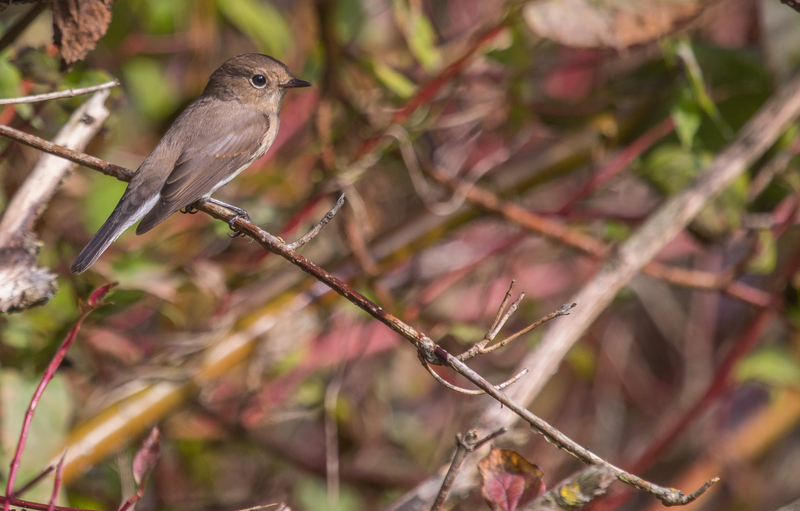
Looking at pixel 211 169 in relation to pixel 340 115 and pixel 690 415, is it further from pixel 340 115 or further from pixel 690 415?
A: pixel 690 415

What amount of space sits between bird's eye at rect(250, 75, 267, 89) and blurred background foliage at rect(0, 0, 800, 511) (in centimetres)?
20

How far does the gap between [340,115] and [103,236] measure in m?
1.33

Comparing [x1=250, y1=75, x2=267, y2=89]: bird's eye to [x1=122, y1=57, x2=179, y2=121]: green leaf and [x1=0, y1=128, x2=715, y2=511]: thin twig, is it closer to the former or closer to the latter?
[x1=122, y1=57, x2=179, y2=121]: green leaf

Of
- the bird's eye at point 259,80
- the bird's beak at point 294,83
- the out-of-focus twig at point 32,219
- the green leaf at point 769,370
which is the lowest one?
the out-of-focus twig at point 32,219

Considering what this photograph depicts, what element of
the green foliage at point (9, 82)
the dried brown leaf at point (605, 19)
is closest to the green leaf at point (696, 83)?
the dried brown leaf at point (605, 19)

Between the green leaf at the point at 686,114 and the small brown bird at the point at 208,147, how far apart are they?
52.1 inches

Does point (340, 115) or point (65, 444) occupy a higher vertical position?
point (340, 115)

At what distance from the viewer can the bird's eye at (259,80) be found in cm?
273

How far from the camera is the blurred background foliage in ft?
8.14

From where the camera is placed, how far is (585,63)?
10.1 ft

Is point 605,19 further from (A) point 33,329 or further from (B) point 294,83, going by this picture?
(A) point 33,329

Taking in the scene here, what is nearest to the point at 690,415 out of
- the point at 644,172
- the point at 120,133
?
the point at 644,172

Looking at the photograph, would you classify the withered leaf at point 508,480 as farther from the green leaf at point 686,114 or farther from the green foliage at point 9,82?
the green foliage at point 9,82

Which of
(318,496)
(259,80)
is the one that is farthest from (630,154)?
(318,496)
